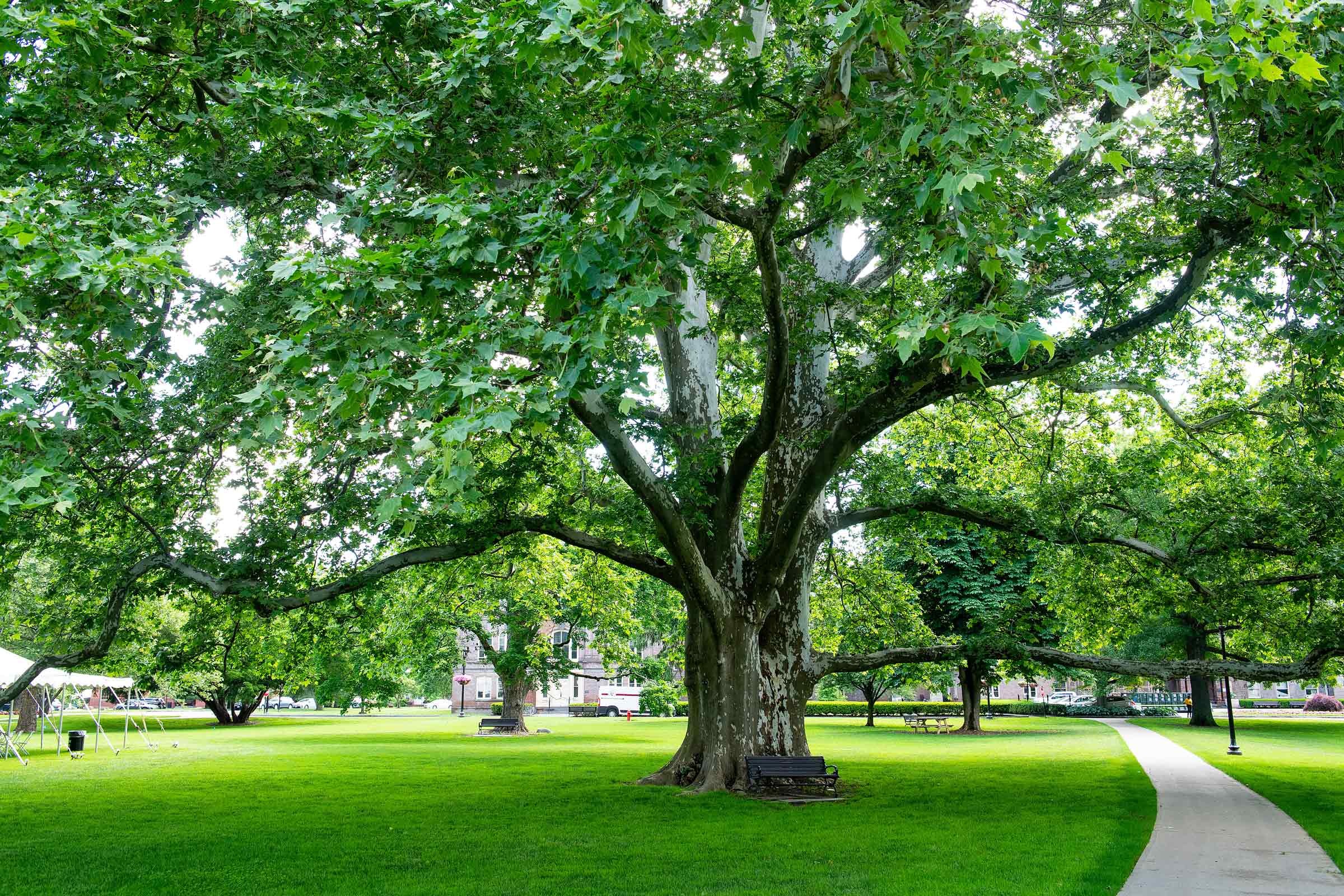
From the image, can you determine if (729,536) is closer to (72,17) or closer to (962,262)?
(962,262)

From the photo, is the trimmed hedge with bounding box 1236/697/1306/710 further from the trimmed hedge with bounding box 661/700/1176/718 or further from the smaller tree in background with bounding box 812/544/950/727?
the smaller tree in background with bounding box 812/544/950/727

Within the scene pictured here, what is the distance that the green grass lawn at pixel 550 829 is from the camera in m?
7.77

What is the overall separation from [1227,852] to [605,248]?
785cm

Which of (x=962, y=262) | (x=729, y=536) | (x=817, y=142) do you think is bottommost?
(x=729, y=536)

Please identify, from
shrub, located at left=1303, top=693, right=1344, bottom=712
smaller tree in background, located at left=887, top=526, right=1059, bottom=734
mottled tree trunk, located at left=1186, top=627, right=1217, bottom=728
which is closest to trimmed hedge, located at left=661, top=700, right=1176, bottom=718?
shrub, located at left=1303, top=693, right=1344, bottom=712

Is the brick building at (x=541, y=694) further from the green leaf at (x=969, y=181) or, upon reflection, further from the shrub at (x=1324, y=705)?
the green leaf at (x=969, y=181)

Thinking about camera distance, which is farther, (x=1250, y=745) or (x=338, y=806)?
(x=1250, y=745)

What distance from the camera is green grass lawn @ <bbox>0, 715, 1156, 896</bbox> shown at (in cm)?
777

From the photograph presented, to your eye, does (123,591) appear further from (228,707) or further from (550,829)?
(228,707)

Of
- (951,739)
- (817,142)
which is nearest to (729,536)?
(817,142)

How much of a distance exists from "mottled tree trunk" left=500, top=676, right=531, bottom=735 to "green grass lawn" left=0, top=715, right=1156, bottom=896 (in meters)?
11.8

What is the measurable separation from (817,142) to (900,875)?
600 centimetres

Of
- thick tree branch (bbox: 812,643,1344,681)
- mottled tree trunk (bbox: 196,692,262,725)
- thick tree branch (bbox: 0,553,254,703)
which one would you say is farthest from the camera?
mottled tree trunk (bbox: 196,692,262,725)

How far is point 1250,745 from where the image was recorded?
79.8 ft
